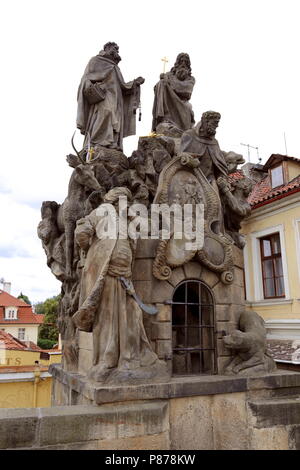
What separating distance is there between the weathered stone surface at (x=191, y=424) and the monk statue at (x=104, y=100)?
442 cm

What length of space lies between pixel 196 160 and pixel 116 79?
289cm

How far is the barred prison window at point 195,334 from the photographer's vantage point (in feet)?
17.9

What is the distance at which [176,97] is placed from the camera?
7.77 m

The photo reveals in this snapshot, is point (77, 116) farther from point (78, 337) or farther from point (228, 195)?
point (78, 337)

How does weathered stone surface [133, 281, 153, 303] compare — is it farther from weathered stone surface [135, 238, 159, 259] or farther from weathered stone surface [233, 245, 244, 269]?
weathered stone surface [233, 245, 244, 269]

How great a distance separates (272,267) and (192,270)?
1017cm

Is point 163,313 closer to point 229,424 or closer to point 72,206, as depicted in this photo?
point 229,424

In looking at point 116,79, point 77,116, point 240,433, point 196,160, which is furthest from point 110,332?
point 116,79

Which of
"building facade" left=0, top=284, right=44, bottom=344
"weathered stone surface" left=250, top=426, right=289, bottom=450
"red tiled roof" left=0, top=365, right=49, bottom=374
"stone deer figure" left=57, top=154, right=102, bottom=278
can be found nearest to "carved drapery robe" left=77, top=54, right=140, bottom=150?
"stone deer figure" left=57, top=154, right=102, bottom=278

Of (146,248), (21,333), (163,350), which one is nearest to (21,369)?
(163,350)

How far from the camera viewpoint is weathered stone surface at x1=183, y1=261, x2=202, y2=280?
541 cm

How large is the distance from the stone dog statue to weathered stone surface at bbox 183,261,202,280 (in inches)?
35.3

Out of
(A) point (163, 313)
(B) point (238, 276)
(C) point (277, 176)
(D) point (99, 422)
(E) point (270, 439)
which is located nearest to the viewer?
(D) point (99, 422)
